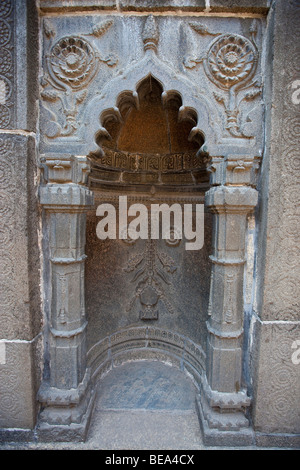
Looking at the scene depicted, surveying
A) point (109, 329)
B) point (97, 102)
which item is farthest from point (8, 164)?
point (109, 329)

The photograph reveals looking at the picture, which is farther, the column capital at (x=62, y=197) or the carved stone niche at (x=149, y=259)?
the carved stone niche at (x=149, y=259)

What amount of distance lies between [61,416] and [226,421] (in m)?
1.35

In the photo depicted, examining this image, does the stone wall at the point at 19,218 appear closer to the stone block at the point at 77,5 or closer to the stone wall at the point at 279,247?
the stone block at the point at 77,5

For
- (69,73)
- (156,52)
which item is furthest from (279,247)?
(69,73)

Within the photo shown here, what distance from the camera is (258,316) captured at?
2125 millimetres

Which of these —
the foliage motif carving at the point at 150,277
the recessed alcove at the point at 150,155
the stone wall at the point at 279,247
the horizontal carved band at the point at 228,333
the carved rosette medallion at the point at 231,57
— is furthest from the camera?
the foliage motif carving at the point at 150,277

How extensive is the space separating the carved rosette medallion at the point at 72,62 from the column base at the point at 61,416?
2534mm

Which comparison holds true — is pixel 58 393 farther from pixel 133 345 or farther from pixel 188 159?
pixel 188 159

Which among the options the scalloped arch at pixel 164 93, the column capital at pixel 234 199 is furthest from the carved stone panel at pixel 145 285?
the scalloped arch at pixel 164 93

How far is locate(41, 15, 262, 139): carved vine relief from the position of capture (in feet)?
6.67

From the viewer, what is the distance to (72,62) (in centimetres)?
204

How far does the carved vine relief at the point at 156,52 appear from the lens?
203 centimetres

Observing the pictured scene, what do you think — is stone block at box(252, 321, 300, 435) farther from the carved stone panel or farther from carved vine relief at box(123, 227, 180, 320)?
carved vine relief at box(123, 227, 180, 320)

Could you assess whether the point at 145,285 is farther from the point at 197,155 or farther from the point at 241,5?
the point at 241,5
